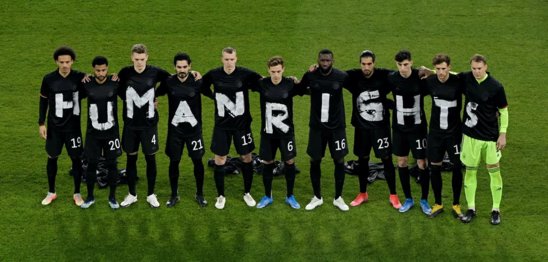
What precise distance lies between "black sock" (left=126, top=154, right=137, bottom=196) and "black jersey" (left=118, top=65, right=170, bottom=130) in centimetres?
45

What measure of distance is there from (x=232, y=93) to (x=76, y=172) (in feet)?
7.72

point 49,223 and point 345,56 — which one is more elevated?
point 345,56

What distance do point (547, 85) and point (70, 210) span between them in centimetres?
856

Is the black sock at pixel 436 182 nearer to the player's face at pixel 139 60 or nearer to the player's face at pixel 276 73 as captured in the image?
the player's face at pixel 276 73

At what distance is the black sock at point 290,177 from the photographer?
37.1ft

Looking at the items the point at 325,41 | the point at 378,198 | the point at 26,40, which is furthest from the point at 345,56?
the point at 26,40

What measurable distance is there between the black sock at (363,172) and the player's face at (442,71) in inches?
59.8

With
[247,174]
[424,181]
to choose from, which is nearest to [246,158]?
[247,174]

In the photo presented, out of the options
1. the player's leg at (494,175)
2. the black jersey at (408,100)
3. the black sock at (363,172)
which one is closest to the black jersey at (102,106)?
the black sock at (363,172)

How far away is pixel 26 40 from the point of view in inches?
657

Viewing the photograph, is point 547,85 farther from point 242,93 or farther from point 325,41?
point 242,93

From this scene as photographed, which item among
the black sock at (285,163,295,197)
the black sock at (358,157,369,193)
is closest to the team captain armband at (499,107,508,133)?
the black sock at (358,157,369,193)

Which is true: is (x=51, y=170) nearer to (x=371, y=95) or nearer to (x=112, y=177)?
(x=112, y=177)

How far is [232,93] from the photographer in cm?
1100
